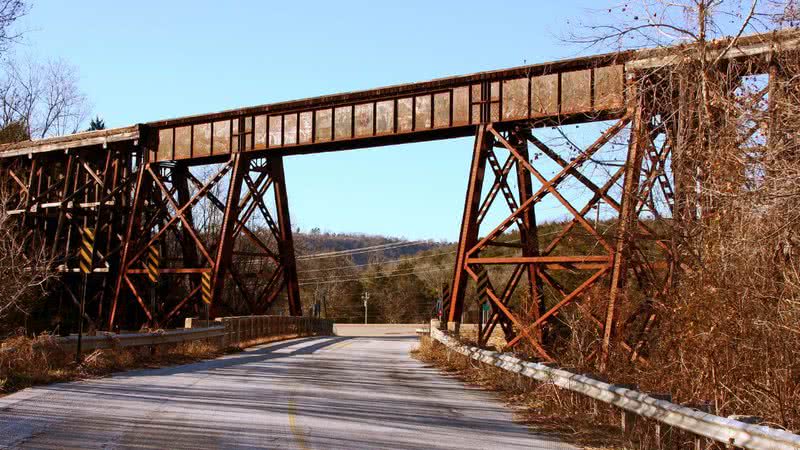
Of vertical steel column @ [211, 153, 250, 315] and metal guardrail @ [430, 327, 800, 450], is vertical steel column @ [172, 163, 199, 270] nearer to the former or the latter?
vertical steel column @ [211, 153, 250, 315]

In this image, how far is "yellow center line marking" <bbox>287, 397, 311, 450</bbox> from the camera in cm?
865

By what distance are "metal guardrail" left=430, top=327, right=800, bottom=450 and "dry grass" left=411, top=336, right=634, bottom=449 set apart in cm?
27

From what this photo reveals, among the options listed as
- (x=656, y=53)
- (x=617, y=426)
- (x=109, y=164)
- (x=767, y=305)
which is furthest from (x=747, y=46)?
(x=109, y=164)

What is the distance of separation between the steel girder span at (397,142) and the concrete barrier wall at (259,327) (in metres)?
0.98

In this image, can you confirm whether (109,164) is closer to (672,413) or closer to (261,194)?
(261,194)

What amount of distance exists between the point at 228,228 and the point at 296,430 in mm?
20572

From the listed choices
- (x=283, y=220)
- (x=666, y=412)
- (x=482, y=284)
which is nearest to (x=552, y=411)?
(x=666, y=412)

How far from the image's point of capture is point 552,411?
12.5m

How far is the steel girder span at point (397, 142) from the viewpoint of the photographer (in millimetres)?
14711

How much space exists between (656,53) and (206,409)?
8078 mm

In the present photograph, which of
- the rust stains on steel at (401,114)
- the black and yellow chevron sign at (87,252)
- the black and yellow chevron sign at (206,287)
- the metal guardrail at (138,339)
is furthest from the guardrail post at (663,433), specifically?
the black and yellow chevron sign at (206,287)

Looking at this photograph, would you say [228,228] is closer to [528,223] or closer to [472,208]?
[472,208]

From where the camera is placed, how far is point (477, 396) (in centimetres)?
1477

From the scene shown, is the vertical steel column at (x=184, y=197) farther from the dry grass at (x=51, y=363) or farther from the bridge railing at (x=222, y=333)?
the dry grass at (x=51, y=363)
